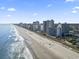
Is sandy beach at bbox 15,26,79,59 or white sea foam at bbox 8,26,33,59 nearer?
sandy beach at bbox 15,26,79,59

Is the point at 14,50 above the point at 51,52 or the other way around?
the other way around

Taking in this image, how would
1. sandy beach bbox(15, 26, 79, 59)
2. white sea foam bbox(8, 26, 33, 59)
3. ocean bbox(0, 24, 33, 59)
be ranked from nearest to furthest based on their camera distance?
sandy beach bbox(15, 26, 79, 59) < white sea foam bbox(8, 26, 33, 59) < ocean bbox(0, 24, 33, 59)

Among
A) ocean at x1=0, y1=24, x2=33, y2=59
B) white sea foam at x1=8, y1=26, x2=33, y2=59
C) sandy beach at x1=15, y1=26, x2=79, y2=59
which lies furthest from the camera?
ocean at x1=0, y1=24, x2=33, y2=59

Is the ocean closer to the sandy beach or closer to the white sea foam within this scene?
the white sea foam

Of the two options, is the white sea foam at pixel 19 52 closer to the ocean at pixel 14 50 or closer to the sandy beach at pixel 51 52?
the ocean at pixel 14 50

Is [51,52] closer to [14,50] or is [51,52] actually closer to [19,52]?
[19,52]

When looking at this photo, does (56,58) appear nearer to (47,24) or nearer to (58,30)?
(58,30)

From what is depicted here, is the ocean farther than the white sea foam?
Yes

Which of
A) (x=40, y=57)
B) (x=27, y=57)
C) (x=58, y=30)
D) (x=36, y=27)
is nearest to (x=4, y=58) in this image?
(x=27, y=57)

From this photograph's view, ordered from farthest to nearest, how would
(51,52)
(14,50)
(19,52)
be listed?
(14,50), (19,52), (51,52)

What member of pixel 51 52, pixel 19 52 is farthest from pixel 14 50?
pixel 51 52

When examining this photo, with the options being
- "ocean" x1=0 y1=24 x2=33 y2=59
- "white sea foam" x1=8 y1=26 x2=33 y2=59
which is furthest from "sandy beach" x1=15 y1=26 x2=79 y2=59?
"ocean" x1=0 y1=24 x2=33 y2=59
